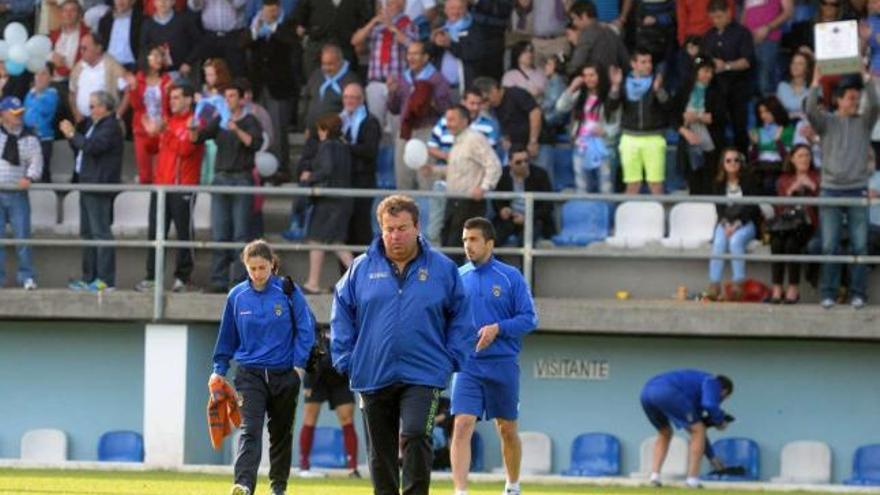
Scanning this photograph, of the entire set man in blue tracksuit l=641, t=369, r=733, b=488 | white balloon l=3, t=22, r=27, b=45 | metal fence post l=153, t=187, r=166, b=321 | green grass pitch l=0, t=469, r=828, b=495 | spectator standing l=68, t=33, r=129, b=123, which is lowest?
green grass pitch l=0, t=469, r=828, b=495

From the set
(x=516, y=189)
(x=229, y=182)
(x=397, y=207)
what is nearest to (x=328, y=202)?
(x=229, y=182)

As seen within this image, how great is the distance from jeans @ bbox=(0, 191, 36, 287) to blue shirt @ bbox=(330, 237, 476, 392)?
37.8 feet

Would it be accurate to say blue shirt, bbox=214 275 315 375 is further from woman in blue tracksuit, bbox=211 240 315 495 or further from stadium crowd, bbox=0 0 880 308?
stadium crowd, bbox=0 0 880 308

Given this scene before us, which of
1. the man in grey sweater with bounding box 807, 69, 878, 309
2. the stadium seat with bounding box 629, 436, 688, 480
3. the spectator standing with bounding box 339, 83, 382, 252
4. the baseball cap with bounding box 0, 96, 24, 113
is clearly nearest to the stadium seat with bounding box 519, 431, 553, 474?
the stadium seat with bounding box 629, 436, 688, 480

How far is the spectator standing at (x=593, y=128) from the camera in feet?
75.6

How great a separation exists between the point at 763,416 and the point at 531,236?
10.4 feet

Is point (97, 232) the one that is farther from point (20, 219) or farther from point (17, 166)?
point (17, 166)

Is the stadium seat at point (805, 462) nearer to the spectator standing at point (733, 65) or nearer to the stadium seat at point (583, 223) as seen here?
the stadium seat at point (583, 223)

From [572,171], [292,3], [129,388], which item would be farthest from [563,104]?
[129,388]

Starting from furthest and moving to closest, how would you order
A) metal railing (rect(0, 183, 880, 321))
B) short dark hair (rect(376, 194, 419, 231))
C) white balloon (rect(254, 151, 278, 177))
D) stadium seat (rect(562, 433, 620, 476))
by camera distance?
white balloon (rect(254, 151, 278, 177)), stadium seat (rect(562, 433, 620, 476)), metal railing (rect(0, 183, 880, 321)), short dark hair (rect(376, 194, 419, 231))

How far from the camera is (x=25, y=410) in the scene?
2488cm

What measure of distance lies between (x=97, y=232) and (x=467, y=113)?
4197 mm

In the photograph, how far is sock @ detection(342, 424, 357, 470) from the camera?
2230 cm

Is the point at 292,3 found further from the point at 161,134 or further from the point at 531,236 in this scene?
the point at 531,236
